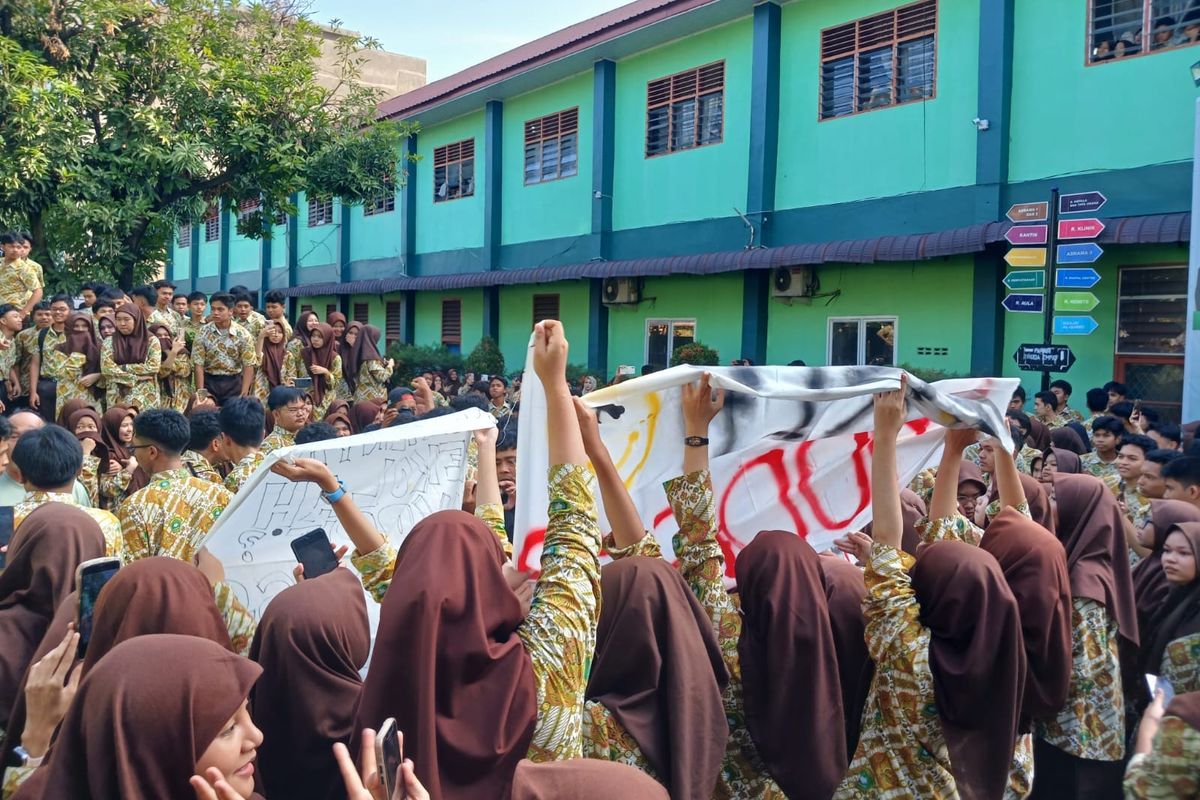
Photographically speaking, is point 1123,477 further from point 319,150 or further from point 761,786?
point 319,150

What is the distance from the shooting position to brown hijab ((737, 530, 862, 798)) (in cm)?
272

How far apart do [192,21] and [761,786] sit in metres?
11.6

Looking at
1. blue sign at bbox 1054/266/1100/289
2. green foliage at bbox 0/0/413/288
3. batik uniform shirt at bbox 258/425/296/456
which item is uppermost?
green foliage at bbox 0/0/413/288

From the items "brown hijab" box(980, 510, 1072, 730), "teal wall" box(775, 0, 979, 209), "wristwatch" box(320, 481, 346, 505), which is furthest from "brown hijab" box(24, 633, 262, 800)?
"teal wall" box(775, 0, 979, 209)

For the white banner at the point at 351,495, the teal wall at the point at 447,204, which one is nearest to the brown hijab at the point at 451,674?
the white banner at the point at 351,495

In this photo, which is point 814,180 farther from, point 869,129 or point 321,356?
point 321,356

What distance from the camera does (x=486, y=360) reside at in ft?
55.9

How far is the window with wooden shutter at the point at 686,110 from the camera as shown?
14.0 metres

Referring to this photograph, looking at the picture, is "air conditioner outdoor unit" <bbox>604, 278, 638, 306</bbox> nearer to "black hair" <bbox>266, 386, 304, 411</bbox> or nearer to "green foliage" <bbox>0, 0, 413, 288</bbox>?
"green foliage" <bbox>0, 0, 413, 288</bbox>

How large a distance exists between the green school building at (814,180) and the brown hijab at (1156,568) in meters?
4.79

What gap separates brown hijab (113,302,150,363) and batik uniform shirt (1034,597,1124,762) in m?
7.19

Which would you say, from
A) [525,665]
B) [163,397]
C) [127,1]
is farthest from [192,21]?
[525,665]

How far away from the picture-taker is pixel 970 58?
1091 cm

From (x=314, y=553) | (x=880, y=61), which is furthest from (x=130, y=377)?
(x=880, y=61)
